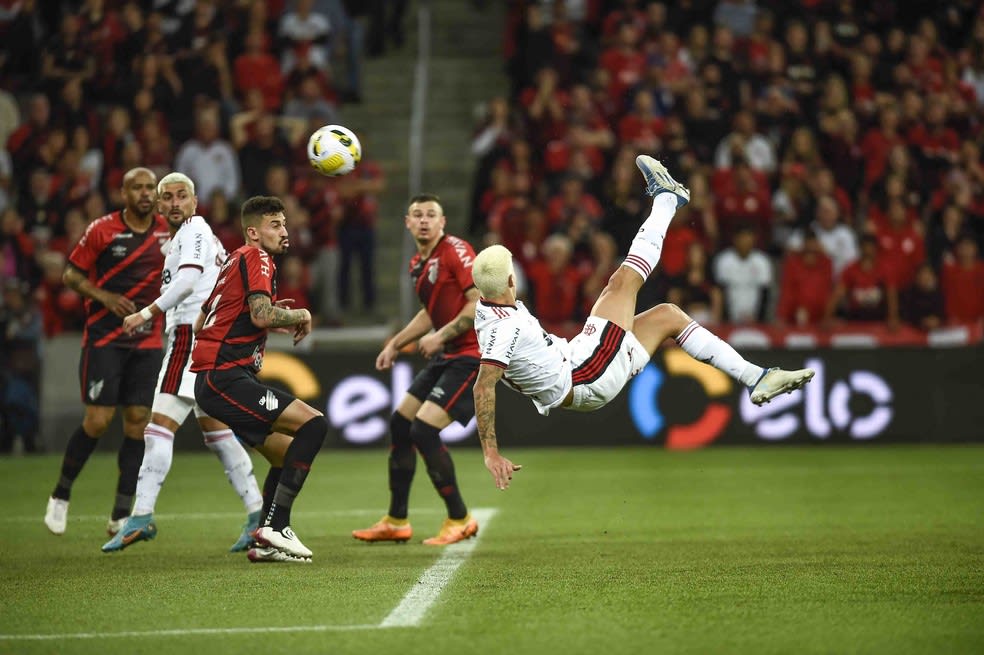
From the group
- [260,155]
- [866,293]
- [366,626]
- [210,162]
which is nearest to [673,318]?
[366,626]

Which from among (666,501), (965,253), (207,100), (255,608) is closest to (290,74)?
(207,100)

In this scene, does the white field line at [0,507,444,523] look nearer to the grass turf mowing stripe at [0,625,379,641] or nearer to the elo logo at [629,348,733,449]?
the grass turf mowing stripe at [0,625,379,641]

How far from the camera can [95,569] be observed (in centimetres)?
866

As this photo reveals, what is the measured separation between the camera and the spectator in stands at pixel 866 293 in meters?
17.9

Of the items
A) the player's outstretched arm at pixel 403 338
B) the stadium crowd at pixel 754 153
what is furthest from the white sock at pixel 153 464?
the stadium crowd at pixel 754 153

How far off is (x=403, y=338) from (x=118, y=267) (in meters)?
2.16

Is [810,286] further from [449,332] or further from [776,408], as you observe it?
[449,332]

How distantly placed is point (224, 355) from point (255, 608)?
2.18m

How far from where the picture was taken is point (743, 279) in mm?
17969

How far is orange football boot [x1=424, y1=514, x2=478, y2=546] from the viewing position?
384 inches

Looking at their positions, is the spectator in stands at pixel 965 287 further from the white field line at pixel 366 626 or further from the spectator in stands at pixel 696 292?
the white field line at pixel 366 626

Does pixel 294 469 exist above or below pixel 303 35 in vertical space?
below

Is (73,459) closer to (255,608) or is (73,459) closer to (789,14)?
(255,608)

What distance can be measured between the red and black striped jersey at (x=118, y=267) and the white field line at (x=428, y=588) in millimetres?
2879
